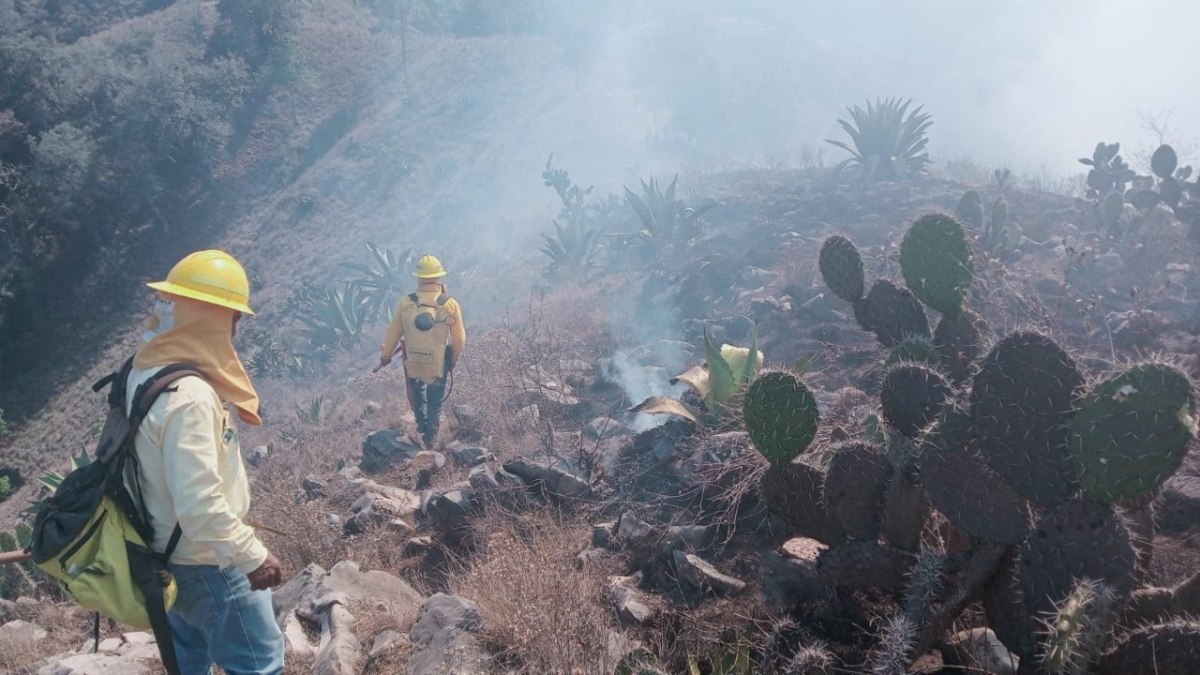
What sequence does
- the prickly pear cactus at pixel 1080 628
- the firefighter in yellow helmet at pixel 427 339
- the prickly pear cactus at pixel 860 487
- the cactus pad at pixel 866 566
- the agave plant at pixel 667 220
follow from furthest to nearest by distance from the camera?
the agave plant at pixel 667 220
the firefighter in yellow helmet at pixel 427 339
the prickly pear cactus at pixel 860 487
the cactus pad at pixel 866 566
the prickly pear cactus at pixel 1080 628

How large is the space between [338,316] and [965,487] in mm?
12203

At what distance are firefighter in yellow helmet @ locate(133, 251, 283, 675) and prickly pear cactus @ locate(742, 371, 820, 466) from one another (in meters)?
2.03

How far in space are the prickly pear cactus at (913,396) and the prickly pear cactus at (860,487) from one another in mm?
294

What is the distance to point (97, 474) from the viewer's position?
7.90ft

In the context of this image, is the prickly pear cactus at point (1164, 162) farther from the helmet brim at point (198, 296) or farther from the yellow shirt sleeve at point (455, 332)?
the helmet brim at point (198, 296)

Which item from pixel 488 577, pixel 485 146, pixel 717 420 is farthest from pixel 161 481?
pixel 485 146

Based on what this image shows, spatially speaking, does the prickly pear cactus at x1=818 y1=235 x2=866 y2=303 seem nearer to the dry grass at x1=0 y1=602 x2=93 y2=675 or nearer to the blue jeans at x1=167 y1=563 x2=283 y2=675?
the blue jeans at x1=167 y1=563 x2=283 y2=675

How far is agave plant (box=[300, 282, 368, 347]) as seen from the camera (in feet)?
44.4

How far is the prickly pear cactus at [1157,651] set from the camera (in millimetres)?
2236

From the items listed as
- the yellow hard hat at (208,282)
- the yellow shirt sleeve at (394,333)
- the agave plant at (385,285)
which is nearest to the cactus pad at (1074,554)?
the yellow hard hat at (208,282)

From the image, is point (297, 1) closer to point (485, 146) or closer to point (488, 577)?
point (485, 146)

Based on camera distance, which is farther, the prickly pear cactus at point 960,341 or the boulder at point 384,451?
the boulder at point 384,451

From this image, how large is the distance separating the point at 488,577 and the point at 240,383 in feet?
5.45

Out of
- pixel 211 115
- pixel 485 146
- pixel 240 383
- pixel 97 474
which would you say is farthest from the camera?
pixel 485 146
